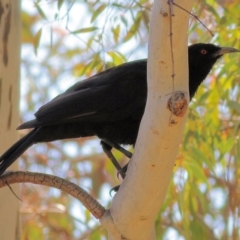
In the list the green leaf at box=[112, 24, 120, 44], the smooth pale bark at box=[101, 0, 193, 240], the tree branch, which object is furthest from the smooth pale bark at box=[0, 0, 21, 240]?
the green leaf at box=[112, 24, 120, 44]

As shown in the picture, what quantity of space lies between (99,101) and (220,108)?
136cm

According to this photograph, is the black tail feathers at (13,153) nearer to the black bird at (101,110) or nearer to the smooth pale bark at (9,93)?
the black bird at (101,110)

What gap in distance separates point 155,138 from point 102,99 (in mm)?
1222

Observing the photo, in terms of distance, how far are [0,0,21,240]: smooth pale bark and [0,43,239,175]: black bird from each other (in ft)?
0.41

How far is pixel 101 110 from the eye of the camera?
3.55m

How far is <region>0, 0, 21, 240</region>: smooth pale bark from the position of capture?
3.31 metres

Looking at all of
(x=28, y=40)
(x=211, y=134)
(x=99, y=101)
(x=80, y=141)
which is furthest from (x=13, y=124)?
(x=28, y=40)

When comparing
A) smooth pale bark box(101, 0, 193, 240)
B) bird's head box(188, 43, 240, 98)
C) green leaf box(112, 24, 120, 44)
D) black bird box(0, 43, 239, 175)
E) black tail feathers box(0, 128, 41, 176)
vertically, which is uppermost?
green leaf box(112, 24, 120, 44)

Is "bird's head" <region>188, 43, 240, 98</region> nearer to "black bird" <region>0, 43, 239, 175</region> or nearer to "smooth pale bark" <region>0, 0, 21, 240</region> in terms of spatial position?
"black bird" <region>0, 43, 239, 175</region>

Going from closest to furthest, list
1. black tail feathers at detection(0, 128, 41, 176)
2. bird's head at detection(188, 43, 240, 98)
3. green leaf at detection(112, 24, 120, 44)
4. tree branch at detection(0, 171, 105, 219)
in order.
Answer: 1. tree branch at detection(0, 171, 105, 219)
2. black tail feathers at detection(0, 128, 41, 176)
3. bird's head at detection(188, 43, 240, 98)
4. green leaf at detection(112, 24, 120, 44)

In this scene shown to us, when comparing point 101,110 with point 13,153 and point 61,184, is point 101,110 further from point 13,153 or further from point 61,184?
point 61,184

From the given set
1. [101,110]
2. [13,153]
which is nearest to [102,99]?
[101,110]

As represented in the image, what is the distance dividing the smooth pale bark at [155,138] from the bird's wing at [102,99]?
877 mm

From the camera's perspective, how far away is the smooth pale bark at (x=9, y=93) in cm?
331
